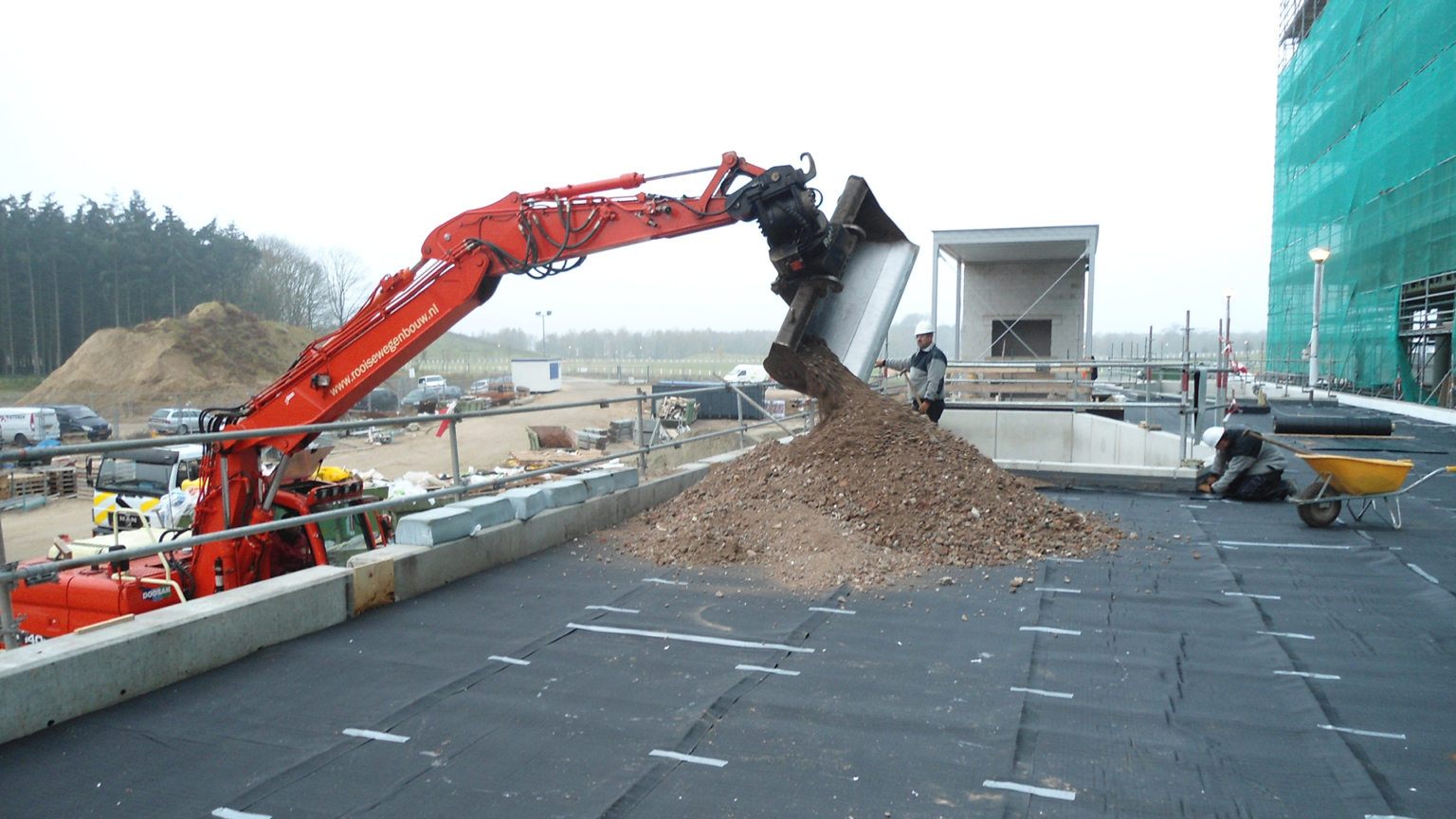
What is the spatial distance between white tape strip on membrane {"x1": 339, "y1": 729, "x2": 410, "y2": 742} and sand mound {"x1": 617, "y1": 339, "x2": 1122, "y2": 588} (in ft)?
8.87

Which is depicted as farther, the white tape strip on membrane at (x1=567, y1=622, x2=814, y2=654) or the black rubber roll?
the black rubber roll

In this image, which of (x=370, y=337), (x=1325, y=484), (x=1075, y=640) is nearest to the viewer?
(x=1075, y=640)

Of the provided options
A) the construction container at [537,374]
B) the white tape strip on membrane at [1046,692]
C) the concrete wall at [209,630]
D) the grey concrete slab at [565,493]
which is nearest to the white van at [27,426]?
the construction container at [537,374]

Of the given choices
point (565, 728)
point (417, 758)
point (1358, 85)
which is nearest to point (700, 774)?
point (565, 728)

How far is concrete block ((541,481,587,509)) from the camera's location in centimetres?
638

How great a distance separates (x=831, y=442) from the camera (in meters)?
7.05

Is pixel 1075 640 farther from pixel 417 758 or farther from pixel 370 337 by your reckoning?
pixel 370 337

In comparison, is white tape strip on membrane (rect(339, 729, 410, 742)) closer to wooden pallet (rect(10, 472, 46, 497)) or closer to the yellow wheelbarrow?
the yellow wheelbarrow

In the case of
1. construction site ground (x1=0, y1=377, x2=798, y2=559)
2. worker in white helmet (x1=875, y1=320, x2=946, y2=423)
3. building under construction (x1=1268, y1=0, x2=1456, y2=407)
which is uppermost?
building under construction (x1=1268, y1=0, x2=1456, y2=407)

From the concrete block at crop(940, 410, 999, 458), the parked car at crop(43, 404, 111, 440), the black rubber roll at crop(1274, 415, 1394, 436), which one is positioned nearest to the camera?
the black rubber roll at crop(1274, 415, 1394, 436)

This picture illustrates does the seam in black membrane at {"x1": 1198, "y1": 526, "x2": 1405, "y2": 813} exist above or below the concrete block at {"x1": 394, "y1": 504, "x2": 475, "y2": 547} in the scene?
below

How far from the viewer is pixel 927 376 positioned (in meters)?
9.46

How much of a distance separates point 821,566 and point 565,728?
2599 millimetres

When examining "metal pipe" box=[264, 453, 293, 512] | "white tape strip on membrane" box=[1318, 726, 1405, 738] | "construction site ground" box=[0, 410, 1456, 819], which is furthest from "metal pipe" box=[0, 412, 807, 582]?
"white tape strip on membrane" box=[1318, 726, 1405, 738]
